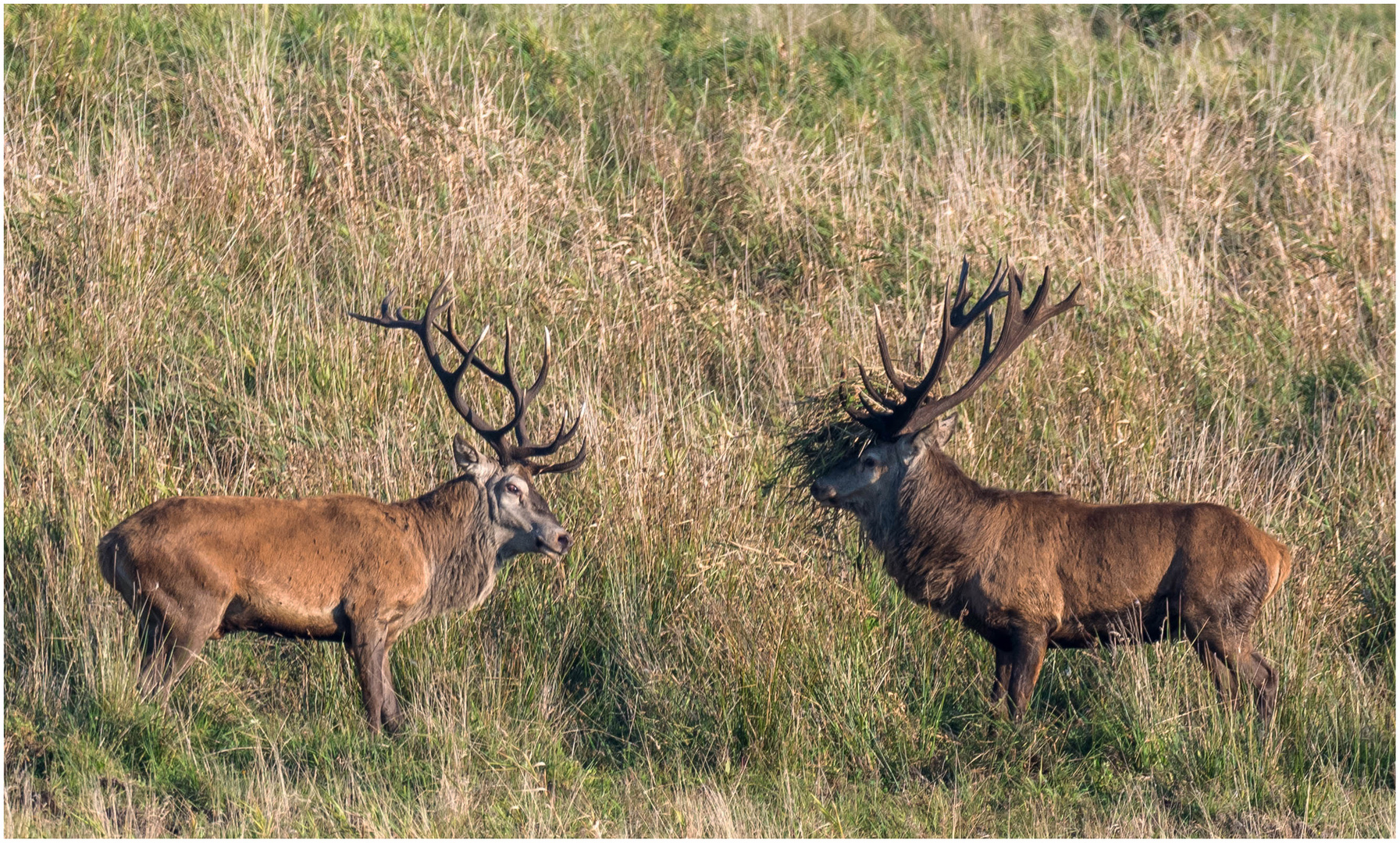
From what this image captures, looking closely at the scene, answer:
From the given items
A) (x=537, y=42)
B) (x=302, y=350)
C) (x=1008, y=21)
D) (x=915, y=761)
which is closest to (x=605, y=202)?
(x=537, y=42)

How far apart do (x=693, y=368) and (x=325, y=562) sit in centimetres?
331

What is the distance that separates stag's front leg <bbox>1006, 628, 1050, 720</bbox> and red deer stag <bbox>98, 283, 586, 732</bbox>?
1.93 m

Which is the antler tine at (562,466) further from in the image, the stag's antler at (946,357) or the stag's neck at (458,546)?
the stag's antler at (946,357)

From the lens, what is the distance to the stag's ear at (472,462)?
22.5 feet

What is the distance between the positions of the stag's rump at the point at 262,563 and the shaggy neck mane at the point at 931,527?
203cm

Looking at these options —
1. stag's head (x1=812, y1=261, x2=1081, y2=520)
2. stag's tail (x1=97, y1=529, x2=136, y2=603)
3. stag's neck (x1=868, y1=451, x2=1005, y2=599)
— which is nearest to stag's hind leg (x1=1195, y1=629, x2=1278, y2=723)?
stag's neck (x1=868, y1=451, x2=1005, y2=599)

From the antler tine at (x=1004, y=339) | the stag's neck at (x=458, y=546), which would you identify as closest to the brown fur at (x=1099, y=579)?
the antler tine at (x=1004, y=339)

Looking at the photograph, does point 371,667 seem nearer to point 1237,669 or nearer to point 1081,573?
point 1081,573

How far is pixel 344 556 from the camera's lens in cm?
646

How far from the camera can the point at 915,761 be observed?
629 cm

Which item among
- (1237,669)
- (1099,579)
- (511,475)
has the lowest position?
(1237,669)

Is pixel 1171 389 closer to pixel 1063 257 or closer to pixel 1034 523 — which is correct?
pixel 1063 257

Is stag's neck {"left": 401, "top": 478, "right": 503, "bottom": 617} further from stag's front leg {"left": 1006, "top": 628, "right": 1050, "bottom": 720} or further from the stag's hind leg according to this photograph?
the stag's hind leg

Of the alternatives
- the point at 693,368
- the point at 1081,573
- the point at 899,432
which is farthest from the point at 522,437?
the point at 1081,573
